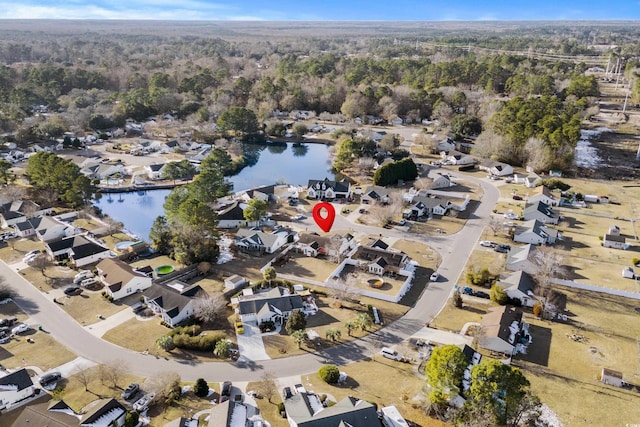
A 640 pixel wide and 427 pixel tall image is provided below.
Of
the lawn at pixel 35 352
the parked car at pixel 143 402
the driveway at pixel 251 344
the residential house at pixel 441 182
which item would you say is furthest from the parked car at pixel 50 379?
the residential house at pixel 441 182

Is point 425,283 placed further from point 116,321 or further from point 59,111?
point 59,111

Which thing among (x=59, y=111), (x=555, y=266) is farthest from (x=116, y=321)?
(x=59, y=111)

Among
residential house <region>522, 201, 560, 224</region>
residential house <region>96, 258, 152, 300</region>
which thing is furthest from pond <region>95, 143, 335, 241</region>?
residential house <region>522, 201, 560, 224</region>

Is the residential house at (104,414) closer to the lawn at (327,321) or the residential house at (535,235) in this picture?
the lawn at (327,321)

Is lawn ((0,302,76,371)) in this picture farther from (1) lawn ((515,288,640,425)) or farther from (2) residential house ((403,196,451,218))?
(2) residential house ((403,196,451,218))

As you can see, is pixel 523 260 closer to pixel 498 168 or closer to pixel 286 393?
pixel 286 393

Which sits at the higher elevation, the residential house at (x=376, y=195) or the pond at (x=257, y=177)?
the residential house at (x=376, y=195)
